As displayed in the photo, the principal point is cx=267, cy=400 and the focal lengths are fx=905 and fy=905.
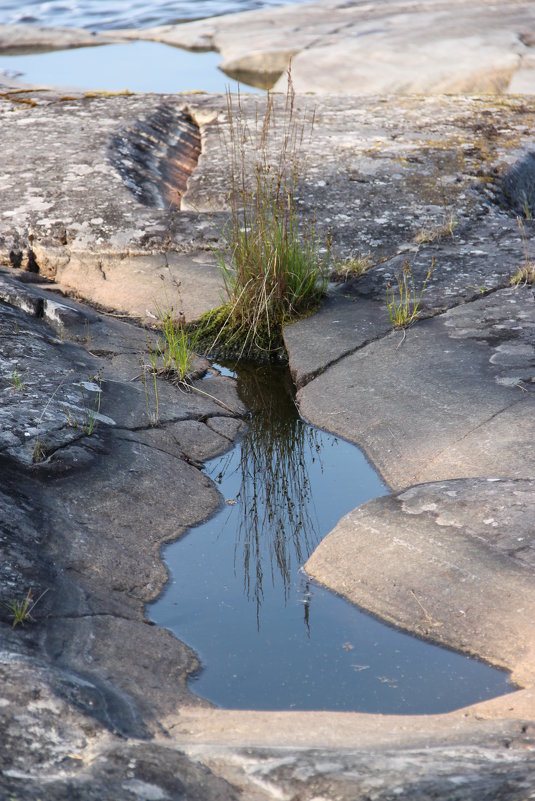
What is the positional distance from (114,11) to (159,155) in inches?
363

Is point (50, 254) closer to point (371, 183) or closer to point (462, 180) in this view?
point (371, 183)

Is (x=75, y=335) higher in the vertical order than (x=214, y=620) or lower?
higher

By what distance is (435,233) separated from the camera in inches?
179

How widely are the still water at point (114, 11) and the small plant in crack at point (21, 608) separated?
12071mm

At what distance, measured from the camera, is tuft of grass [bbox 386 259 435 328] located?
3.89m

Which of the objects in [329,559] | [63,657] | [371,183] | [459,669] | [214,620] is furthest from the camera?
[371,183]

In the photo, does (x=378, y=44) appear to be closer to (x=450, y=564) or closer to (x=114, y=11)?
(x=114, y=11)

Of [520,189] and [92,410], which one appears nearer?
[92,410]

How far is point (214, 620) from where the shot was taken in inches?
100

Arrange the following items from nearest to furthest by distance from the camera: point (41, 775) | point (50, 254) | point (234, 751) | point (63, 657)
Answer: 1. point (41, 775)
2. point (234, 751)
3. point (63, 657)
4. point (50, 254)

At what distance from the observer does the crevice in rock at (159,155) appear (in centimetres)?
504

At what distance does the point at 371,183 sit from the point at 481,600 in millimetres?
3037

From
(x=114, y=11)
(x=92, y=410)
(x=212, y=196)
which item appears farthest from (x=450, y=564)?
(x=114, y=11)

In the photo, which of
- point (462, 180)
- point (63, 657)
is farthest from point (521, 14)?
point (63, 657)
